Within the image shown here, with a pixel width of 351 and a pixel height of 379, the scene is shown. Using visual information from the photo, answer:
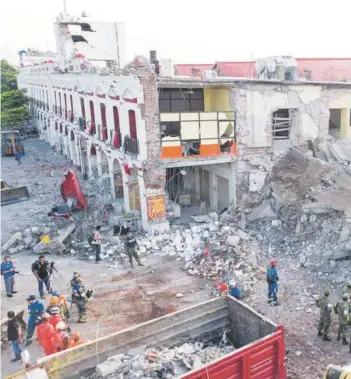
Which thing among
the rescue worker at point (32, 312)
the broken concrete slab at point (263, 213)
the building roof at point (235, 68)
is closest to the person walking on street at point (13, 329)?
the rescue worker at point (32, 312)

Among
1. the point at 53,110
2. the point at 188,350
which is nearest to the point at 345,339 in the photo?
the point at 188,350

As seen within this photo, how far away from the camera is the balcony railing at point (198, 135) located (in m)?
17.2

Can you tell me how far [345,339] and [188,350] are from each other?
360 cm

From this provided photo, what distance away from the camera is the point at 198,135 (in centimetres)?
1756

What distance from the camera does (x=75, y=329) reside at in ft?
36.8

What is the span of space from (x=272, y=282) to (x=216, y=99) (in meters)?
10.3

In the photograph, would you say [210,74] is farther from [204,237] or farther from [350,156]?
[204,237]

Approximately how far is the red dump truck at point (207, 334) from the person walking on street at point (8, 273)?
566 centimetres

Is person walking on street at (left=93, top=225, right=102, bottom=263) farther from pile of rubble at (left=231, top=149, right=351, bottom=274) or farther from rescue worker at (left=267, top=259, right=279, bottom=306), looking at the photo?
rescue worker at (left=267, top=259, right=279, bottom=306)

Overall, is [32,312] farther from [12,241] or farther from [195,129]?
[195,129]

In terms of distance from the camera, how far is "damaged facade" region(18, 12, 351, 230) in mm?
17141

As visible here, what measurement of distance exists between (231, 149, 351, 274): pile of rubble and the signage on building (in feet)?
9.32

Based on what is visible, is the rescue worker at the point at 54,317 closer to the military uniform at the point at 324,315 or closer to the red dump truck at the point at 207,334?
the red dump truck at the point at 207,334

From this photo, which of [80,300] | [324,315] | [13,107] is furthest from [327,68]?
[13,107]
